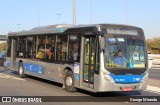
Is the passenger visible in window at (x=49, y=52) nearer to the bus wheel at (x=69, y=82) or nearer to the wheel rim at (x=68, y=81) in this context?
the bus wheel at (x=69, y=82)

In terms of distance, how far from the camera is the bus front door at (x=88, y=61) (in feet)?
43.0

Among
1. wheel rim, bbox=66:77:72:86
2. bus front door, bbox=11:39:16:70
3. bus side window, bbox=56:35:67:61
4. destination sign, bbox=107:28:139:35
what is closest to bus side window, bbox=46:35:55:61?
bus side window, bbox=56:35:67:61

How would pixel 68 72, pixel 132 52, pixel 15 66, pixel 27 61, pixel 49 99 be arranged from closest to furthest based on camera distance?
1. pixel 49 99
2. pixel 132 52
3. pixel 68 72
4. pixel 27 61
5. pixel 15 66

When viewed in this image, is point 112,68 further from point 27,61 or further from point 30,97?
point 27,61

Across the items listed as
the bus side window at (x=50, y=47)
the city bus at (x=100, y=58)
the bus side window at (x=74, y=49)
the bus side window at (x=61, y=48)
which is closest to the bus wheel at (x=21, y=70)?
the bus side window at (x=50, y=47)

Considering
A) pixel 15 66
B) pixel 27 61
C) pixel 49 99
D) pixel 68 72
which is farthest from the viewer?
pixel 15 66

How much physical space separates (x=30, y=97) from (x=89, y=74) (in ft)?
7.91

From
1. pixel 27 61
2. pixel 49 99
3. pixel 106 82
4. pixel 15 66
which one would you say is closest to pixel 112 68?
pixel 106 82

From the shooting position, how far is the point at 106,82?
Answer: 12461 millimetres

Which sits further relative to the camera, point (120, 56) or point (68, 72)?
point (68, 72)

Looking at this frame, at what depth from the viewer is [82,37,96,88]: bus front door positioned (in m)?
13.1

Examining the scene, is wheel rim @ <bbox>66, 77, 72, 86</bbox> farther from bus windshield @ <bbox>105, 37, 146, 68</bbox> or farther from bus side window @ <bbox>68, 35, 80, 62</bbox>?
bus windshield @ <bbox>105, 37, 146, 68</bbox>

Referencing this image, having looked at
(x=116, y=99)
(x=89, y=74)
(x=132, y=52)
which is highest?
(x=132, y=52)

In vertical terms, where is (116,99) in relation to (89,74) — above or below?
below
